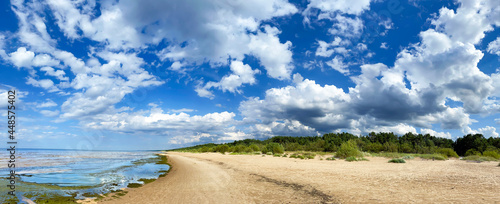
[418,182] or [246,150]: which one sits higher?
[418,182]

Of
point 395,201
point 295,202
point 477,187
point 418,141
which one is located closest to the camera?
point 395,201

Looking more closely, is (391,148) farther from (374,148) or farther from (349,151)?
(349,151)

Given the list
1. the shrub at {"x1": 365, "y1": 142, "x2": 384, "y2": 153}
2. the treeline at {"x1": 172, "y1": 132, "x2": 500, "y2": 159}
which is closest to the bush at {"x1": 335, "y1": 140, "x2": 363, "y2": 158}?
the treeline at {"x1": 172, "y1": 132, "x2": 500, "y2": 159}

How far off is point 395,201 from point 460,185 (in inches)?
215

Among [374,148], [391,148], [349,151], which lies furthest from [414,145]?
Result: [349,151]

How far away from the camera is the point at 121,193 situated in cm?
1297

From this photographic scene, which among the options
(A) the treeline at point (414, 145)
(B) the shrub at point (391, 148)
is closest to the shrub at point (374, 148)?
(A) the treeline at point (414, 145)

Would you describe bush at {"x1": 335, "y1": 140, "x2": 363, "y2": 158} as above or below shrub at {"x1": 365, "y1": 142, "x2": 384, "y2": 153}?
above

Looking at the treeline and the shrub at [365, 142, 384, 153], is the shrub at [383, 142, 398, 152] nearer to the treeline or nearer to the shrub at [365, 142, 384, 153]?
the treeline

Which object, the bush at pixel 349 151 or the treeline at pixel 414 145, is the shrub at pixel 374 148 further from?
the bush at pixel 349 151

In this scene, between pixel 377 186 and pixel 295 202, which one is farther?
pixel 377 186

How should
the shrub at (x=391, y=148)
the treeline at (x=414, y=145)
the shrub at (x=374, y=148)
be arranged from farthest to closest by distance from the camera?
the shrub at (x=374, y=148) < the shrub at (x=391, y=148) < the treeline at (x=414, y=145)

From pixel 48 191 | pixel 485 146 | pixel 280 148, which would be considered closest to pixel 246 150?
pixel 280 148

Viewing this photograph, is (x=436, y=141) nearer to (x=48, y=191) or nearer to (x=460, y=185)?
(x=460, y=185)
